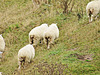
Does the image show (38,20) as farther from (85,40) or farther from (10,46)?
(85,40)

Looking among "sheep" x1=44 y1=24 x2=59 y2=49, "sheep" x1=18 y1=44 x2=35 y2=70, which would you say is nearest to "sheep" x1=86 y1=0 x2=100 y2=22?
"sheep" x1=44 y1=24 x2=59 y2=49

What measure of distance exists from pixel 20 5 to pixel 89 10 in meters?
10.5

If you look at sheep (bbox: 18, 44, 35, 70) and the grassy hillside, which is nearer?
the grassy hillside

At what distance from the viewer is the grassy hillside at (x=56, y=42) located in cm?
618

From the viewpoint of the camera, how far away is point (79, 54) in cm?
732

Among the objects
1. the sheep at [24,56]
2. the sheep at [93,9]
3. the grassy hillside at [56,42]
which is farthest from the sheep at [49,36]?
the sheep at [93,9]

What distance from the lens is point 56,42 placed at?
33.2 feet

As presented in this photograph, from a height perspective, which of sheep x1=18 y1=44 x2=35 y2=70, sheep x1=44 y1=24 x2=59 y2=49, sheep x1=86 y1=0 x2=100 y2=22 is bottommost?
sheep x1=18 y1=44 x2=35 y2=70

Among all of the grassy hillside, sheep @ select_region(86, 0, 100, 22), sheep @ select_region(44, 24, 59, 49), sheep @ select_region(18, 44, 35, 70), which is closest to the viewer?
the grassy hillside

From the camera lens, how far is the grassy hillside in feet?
20.3

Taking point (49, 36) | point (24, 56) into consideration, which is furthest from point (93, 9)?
point (24, 56)

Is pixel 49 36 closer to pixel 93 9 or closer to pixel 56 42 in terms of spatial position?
pixel 56 42

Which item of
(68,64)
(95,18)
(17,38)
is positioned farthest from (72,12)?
(68,64)

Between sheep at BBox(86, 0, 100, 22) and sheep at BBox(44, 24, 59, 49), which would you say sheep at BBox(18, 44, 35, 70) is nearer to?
sheep at BBox(44, 24, 59, 49)
